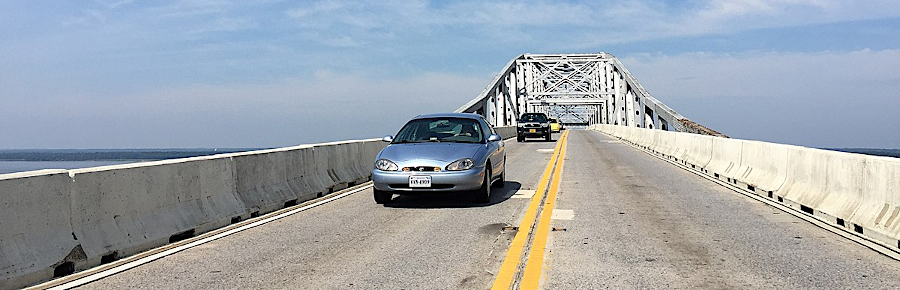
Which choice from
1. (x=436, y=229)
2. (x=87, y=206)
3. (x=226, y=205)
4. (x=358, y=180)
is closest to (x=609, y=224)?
(x=436, y=229)

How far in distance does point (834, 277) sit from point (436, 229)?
4.26 m

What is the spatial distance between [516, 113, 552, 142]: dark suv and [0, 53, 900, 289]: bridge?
29663 mm

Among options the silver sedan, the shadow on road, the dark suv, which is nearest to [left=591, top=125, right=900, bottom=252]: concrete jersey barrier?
the shadow on road

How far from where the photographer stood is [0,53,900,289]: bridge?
6.20 meters

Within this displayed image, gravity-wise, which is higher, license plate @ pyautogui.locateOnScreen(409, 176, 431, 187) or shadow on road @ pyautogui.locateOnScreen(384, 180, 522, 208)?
license plate @ pyautogui.locateOnScreen(409, 176, 431, 187)

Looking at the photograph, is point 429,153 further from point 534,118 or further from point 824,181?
point 534,118

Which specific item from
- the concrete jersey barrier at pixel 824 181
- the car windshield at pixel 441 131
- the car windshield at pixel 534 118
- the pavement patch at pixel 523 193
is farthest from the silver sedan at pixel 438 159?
the car windshield at pixel 534 118

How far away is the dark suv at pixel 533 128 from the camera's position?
144 feet

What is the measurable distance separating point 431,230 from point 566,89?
10859 centimetres

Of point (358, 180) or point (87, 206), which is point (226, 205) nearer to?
point (87, 206)

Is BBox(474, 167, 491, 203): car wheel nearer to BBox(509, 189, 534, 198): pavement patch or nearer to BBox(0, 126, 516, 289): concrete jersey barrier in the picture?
BBox(509, 189, 534, 198): pavement patch

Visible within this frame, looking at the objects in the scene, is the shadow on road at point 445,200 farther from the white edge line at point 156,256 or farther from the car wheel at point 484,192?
the white edge line at point 156,256

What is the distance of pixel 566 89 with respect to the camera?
11544 centimetres

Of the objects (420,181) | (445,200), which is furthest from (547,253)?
(445,200)
